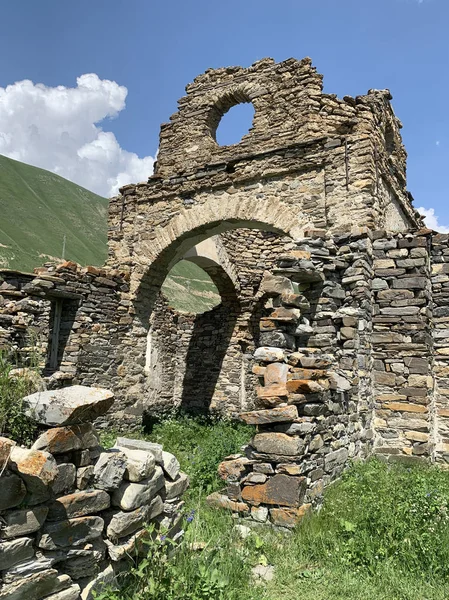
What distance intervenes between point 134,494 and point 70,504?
0.47 metres

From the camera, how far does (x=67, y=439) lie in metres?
2.52

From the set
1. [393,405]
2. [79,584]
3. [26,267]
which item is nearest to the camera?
[79,584]

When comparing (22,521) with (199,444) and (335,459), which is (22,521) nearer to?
(335,459)

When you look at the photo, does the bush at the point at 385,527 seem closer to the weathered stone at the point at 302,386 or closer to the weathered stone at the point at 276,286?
the weathered stone at the point at 302,386

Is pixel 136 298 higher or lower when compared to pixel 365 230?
lower

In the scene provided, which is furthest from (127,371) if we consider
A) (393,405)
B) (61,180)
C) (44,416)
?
(61,180)

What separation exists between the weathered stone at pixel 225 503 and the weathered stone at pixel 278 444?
1.98ft

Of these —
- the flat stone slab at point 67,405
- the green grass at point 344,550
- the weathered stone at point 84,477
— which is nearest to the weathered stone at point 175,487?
the green grass at point 344,550

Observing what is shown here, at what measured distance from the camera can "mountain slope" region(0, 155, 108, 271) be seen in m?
50.7

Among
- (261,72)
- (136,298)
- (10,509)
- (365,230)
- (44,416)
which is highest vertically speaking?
(261,72)

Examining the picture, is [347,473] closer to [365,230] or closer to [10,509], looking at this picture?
[365,230]

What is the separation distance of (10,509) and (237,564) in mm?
1935

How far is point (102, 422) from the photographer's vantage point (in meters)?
9.77

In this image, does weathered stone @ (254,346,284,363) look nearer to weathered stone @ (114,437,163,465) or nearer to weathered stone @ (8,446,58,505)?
weathered stone @ (114,437,163,465)
